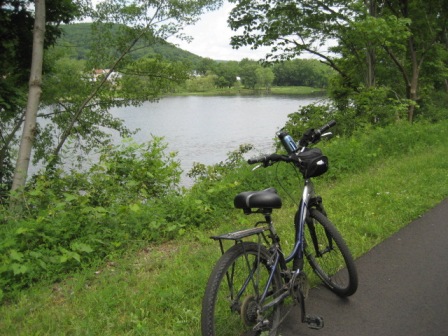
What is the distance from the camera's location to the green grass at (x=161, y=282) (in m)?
2.94

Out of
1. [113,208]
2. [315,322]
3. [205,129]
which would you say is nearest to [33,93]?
[113,208]

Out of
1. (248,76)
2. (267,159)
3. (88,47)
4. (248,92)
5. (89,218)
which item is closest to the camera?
(267,159)

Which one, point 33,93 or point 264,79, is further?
point 264,79

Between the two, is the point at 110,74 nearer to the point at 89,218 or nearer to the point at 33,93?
the point at 33,93

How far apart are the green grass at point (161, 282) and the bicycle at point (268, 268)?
56 centimetres

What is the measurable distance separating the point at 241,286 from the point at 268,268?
0.23 m

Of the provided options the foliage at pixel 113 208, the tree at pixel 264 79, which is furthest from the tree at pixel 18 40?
the tree at pixel 264 79

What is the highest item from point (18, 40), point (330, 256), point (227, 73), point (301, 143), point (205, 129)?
point (18, 40)

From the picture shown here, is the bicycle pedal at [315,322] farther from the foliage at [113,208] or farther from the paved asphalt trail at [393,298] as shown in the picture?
the foliage at [113,208]

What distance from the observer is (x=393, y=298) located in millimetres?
3229

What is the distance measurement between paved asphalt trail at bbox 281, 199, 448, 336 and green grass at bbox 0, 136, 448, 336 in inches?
14.6

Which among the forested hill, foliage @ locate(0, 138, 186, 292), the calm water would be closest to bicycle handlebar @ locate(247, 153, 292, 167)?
foliage @ locate(0, 138, 186, 292)

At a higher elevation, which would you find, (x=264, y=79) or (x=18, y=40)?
(x=18, y=40)

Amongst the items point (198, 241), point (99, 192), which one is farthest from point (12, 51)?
point (198, 241)
